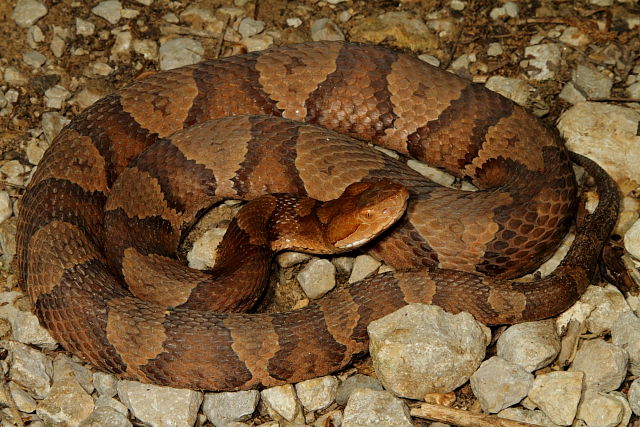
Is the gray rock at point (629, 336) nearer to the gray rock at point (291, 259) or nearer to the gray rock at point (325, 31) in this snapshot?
the gray rock at point (291, 259)

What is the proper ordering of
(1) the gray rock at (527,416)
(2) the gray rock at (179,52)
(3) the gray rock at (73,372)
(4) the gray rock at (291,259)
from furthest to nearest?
(2) the gray rock at (179,52) → (4) the gray rock at (291,259) → (3) the gray rock at (73,372) → (1) the gray rock at (527,416)

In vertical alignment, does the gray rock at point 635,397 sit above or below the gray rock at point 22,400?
below

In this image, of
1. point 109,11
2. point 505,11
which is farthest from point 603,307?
point 109,11

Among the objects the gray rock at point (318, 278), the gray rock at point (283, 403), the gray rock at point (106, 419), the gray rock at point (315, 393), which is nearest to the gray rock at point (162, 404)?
the gray rock at point (106, 419)

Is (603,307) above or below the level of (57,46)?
below

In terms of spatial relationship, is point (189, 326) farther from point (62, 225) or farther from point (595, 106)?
point (595, 106)

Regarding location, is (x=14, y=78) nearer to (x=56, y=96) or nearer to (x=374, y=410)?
(x=56, y=96)

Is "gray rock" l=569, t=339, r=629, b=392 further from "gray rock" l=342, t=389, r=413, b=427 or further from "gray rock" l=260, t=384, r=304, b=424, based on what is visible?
→ "gray rock" l=260, t=384, r=304, b=424

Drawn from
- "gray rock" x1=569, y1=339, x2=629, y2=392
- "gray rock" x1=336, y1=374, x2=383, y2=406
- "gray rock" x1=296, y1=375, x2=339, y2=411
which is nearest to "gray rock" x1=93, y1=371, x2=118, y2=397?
"gray rock" x1=296, y1=375, x2=339, y2=411
